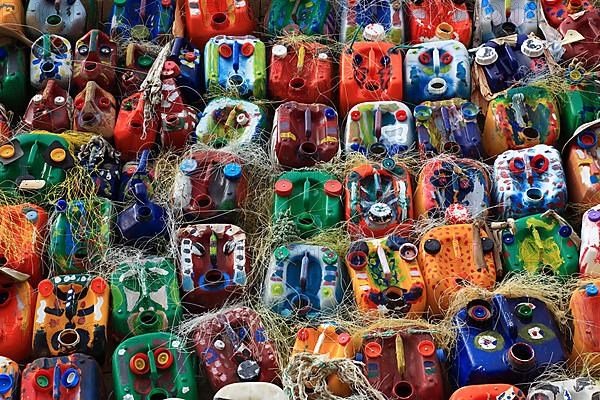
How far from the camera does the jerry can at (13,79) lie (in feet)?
29.0

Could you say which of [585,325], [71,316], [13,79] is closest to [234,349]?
[71,316]

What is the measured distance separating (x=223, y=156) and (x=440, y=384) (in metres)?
1.93

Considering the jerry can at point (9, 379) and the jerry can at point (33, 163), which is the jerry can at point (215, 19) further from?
the jerry can at point (9, 379)

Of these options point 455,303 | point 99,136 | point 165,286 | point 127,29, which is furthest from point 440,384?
point 127,29

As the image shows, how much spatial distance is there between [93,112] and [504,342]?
2890 millimetres

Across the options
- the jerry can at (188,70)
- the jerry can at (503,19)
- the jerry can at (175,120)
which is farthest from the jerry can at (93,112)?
the jerry can at (503,19)

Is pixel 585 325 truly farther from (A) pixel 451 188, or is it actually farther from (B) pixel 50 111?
(B) pixel 50 111

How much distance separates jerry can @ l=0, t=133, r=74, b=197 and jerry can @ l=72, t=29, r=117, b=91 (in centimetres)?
64

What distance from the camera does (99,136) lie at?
8484 mm

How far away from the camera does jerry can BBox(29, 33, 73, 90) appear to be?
891cm

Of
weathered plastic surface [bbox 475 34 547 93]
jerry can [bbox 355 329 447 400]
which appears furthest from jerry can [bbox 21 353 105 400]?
weathered plastic surface [bbox 475 34 547 93]

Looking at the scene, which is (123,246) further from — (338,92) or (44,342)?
(338,92)

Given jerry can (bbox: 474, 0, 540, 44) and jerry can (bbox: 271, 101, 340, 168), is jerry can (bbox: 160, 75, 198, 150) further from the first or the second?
jerry can (bbox: 474, 0, 540, 44)

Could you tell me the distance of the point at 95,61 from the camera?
895 cm
